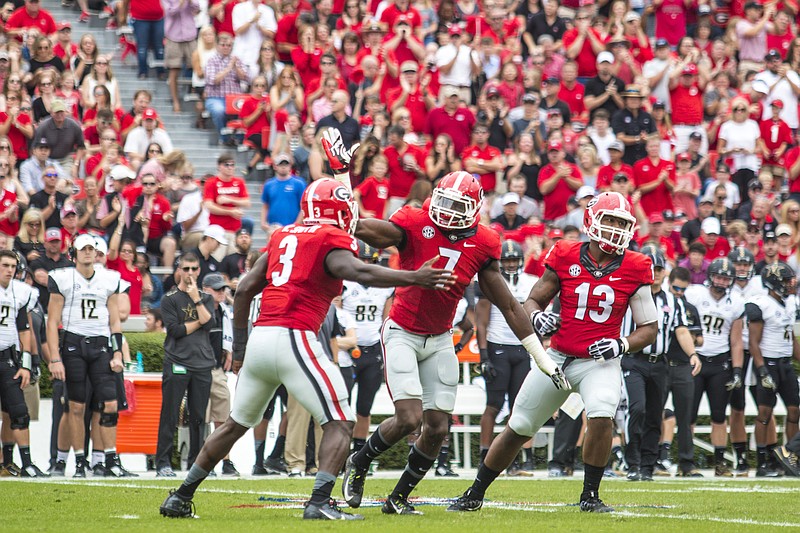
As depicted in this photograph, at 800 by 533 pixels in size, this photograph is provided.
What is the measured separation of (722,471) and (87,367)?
6624 mm

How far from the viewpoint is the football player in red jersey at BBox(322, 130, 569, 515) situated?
25.7 ft

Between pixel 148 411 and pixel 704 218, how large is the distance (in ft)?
25.8

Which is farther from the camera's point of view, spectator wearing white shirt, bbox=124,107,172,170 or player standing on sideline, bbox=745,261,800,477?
spectator wearing white shirt, bbox=124,107,172,170

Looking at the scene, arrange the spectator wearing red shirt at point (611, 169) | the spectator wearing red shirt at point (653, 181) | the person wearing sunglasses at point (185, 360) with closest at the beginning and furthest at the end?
the person wearing sunglasses at point (185, 360), the spectator wearing red shirt at point (611, 169), the spectator wearing red shirt at point (653, 181)

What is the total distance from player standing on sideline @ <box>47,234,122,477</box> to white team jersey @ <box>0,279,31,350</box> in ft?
0.89

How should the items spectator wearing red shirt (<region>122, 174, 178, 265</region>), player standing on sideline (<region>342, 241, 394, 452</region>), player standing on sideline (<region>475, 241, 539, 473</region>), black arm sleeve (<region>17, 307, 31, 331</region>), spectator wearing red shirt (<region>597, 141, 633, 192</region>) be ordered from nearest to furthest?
black arm sleeve (<region>17, 307, 31, 331</region>) → player standing on sideline (<region>475, 241, 539, 473</region>) → player standing on sideline (<region>342, 241, 394, 452</region>) → spectator wearing red shirt (<region>122, 174, 178, 265</region>) → spectator wearing red shirt (<region>597, 141, 633, 192</region>)

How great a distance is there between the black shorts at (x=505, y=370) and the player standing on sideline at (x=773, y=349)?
8.22ft

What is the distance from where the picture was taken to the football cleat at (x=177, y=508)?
7234 mm

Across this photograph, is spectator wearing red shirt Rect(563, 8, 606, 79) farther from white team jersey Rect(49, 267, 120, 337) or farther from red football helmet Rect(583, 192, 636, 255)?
red football helmet Rect(583, 192, 636, 255)

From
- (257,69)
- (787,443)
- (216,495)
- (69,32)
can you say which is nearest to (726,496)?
(787,443)

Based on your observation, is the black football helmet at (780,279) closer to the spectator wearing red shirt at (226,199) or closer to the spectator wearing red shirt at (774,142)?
the spectator wearing red shirt at (774,142)

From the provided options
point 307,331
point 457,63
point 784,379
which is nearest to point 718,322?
point 784,379

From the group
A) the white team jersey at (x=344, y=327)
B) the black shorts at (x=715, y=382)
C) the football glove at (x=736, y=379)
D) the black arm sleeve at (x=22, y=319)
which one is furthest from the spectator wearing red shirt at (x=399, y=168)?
the black arm sleeve at (x=22, y=319)

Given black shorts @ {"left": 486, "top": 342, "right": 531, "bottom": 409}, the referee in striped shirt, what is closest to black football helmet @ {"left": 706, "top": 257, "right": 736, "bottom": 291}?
the referee in striped shirt
